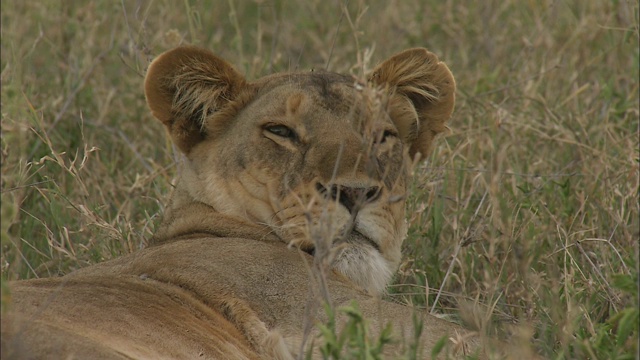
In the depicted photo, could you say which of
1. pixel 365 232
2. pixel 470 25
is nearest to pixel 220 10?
pixel 470 25

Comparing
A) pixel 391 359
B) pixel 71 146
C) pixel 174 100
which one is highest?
pixel 174 100

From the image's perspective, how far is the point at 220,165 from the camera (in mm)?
4285

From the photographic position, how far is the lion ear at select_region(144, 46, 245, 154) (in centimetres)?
429

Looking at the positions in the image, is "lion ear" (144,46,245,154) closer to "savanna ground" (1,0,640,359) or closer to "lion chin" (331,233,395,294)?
"savanna ground" (1,0,640,359)

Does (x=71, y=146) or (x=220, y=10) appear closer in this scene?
(x=71, y=146)

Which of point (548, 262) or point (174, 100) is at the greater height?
point (174, 100)

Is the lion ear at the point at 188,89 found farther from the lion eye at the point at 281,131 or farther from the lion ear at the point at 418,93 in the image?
the lion ear at the point at 418,93

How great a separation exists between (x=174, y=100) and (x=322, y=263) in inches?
60.2

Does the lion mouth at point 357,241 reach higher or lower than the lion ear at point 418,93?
lower

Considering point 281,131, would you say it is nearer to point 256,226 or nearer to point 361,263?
point 256,226

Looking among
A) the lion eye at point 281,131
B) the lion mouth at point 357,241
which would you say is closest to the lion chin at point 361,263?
the lion mouth at point 357,241

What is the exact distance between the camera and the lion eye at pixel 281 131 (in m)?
4.18

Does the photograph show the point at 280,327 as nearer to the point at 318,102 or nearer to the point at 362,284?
the point at 362,284

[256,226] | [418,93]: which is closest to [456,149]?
[418,93]
